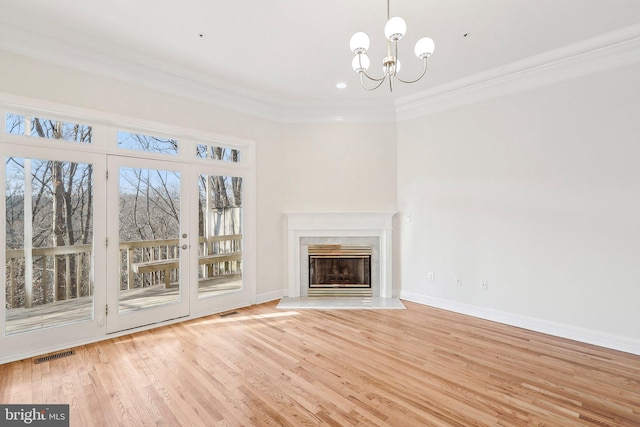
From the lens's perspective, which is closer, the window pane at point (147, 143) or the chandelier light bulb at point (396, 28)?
the chandelier light bulb at point (396, 28)

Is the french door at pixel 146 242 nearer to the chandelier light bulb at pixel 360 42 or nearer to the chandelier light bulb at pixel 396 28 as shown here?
the chandelier light bulb at pixel 360 42

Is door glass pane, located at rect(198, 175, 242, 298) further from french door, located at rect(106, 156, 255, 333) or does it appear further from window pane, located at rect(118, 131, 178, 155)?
window pane, located at rect(118, 131, 178, 155)

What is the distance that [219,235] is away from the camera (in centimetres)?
429

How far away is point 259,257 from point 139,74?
287 centimetres

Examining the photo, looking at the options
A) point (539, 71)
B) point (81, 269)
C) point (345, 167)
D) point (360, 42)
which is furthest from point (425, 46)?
point (81, 269)

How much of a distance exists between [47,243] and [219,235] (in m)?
1.84

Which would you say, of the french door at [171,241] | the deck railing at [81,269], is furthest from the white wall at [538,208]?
the deck railing at [81,269]

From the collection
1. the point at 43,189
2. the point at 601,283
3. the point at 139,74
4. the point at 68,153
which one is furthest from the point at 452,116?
the point at 43,189

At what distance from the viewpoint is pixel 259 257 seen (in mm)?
4672

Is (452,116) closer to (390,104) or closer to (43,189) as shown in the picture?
(390,104)

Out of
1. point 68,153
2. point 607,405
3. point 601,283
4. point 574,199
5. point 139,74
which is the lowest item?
point 607,405

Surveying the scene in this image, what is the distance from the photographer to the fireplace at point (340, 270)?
16.1ft

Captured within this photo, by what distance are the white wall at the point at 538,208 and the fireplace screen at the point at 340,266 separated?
775 mm

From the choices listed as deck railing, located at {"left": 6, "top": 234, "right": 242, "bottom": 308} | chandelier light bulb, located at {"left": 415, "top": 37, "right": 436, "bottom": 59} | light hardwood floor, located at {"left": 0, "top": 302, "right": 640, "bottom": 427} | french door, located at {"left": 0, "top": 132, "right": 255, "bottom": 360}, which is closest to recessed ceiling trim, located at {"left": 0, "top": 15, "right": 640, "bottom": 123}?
french door, located at {"left": 0, "top": 132, "right": 255, "bottom": 360}
